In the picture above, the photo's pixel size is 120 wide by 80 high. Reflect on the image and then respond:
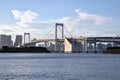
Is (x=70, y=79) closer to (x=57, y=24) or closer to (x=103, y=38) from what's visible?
(x=103, y=38)

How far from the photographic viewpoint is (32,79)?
1252 inches

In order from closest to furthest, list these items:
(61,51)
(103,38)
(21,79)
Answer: (21,79) → (103,38) → (61,51)

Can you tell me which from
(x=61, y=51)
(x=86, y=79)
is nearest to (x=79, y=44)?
(x=61, y=51)

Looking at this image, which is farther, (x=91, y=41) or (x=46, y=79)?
(x=91, y=41)

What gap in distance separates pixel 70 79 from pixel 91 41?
104601mm

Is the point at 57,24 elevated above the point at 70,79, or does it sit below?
above

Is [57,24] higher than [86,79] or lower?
higher

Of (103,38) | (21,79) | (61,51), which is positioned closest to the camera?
(21,79)

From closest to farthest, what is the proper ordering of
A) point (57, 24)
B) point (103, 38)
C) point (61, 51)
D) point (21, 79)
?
point (21, 79) → point (103, 38) → point (57, 24) → point (61, 51)

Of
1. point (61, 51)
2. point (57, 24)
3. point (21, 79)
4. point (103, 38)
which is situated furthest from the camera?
point (61, 51)

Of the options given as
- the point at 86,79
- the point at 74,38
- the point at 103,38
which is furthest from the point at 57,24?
the point at 86,79

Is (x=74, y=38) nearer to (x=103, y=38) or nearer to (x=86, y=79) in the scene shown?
(x=103, y=38)

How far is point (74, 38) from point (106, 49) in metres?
27.9

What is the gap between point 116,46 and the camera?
147 meters
